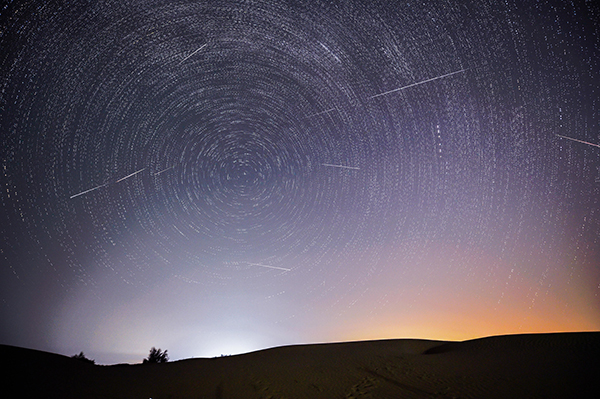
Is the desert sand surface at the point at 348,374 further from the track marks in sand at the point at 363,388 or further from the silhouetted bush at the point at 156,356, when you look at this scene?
the silhouetted bush at the point at 156,356

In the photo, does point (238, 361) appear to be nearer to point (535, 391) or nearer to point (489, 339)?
point (535, 391)

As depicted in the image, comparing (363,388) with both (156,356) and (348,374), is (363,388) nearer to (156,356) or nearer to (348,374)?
(348,374)

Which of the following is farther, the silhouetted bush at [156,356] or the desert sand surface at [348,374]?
the silhouetted bush at [156,356]

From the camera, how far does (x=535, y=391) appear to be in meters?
8.68

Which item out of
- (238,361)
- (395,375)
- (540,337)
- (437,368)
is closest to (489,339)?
(540,337)

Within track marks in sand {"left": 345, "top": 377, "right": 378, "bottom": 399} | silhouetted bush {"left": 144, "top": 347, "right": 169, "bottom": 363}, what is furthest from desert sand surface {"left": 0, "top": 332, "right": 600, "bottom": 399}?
silhouetted bush {"left": 144, "top": 347, "right": 169, "bottom": 363}

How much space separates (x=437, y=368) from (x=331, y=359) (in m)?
4.99

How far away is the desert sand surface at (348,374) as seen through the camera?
9469mm

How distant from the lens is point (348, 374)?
11.7 meters

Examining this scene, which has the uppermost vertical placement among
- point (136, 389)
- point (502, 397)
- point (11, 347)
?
point (11, 347)

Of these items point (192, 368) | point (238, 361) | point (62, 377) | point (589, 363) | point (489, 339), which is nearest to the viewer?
point (589, 363)

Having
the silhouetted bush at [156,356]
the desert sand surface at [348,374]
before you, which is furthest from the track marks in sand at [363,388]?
the silhouetted bush at [156,356]

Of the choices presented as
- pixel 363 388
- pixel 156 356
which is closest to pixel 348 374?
pixel 363 388

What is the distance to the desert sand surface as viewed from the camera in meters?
9.47
